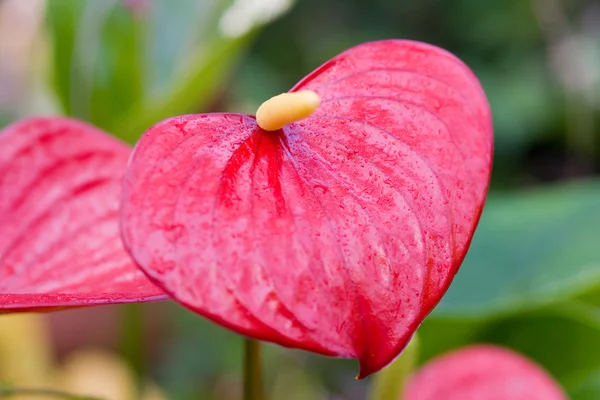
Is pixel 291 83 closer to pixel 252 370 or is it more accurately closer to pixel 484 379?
pixel 484 379

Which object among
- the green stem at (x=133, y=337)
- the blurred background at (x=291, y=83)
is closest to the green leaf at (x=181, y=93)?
the blurred background at (x=291, y=83)

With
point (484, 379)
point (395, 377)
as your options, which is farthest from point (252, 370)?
point (484, 379)

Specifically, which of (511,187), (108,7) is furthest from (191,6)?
(511,187)

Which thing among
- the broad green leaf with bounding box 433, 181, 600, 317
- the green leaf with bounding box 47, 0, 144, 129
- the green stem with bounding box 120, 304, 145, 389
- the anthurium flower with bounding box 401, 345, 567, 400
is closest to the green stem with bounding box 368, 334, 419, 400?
the anthurium flower with bounding box 401, 345, 567, 400

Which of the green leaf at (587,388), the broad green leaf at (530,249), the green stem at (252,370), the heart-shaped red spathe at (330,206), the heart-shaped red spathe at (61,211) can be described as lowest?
the green leaf at (587,388)

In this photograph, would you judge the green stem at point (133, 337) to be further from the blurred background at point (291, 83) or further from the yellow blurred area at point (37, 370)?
the yellow blurred area at point (37, 370)

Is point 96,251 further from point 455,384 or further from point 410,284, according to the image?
point 455,384
